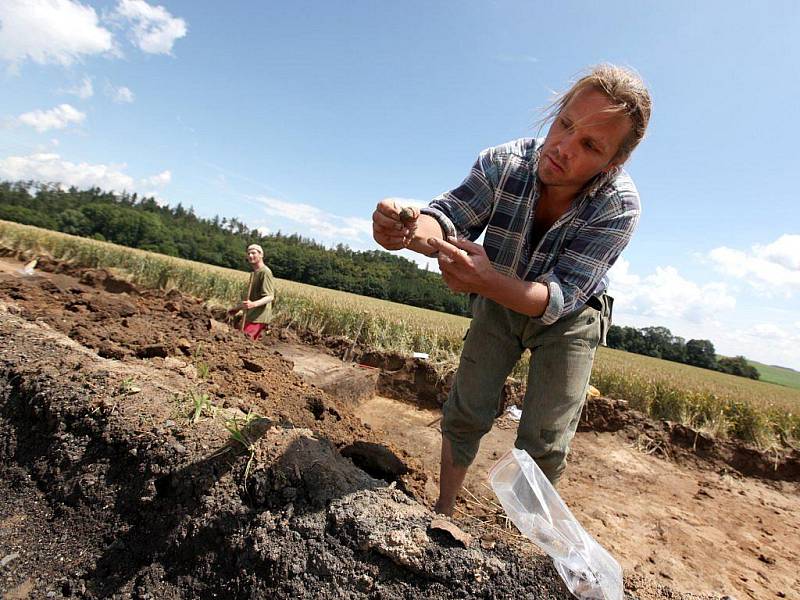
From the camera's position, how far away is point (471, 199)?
73.9 inches

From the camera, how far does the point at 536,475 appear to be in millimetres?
1510

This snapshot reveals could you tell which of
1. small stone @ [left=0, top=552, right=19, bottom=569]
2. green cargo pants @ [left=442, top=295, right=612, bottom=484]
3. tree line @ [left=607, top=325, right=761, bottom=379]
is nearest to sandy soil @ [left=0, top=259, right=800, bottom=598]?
small stone @ [left=0, top=552, right=19, bottom=569]

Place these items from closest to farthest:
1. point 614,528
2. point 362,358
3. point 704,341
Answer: point 614,528, point 362,358, point 704,341

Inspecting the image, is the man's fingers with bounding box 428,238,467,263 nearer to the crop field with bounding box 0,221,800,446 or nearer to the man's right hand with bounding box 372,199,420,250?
the man's right hand with bounding box 372,199,420,250

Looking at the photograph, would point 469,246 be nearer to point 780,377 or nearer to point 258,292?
point 258,292

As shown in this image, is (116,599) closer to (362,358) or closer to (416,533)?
(416,533)

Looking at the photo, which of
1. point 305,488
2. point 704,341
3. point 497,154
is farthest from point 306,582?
point 704,341

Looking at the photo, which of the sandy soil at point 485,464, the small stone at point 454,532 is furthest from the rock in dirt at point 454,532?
the sandy soil at point 485,464

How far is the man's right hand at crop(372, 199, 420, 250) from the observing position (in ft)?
4.94

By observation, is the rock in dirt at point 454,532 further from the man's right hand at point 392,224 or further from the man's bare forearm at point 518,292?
the man's right hand at point 392,224

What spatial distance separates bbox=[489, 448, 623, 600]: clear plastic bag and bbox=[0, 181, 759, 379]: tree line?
3036 centimetres

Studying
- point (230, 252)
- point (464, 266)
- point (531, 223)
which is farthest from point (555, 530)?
point (230, 252)

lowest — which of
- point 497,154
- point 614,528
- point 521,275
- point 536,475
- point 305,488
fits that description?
point 614,528

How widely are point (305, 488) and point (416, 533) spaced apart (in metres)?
0.45
